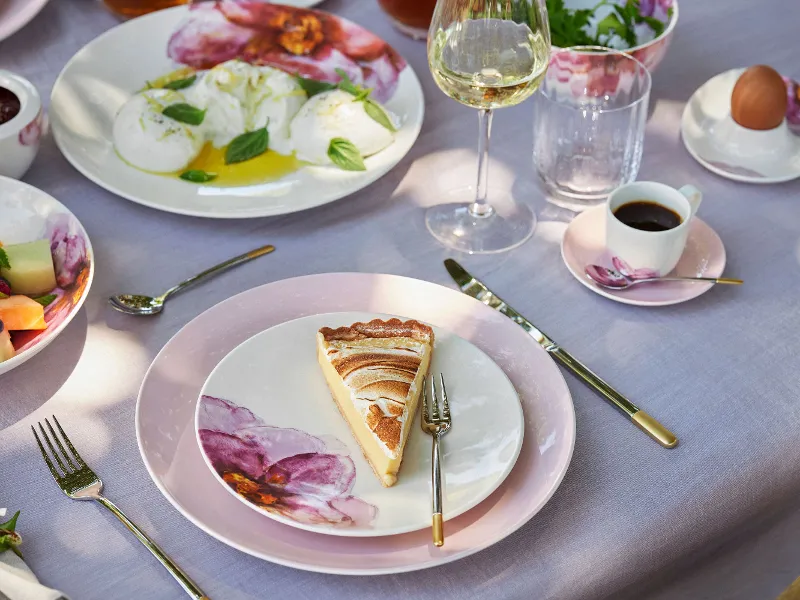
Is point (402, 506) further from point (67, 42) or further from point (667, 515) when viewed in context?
point (67, 42)

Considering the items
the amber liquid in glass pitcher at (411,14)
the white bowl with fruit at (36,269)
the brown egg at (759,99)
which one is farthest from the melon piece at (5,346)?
the brown egg at (759,99)

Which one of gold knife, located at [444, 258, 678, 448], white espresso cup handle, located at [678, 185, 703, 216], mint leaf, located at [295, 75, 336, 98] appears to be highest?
white espresso cup handle, located at [678, 185, 703, 216]

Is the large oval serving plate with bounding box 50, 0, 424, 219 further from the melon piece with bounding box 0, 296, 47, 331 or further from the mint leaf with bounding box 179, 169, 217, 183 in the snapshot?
the melon piece with bounding box 0, 296, 47, 331

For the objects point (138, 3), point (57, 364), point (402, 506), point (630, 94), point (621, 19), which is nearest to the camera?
point (402, 506)

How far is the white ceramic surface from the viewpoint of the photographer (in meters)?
1.37

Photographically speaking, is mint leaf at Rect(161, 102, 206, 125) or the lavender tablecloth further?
mint leaf at Rect(161, 102, 206, 125)

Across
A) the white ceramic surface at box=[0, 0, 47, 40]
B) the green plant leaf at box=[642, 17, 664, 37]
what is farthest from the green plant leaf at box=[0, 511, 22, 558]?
the green plant leaf at box=[642, 17, 664, 37]

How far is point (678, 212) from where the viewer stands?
3.26 ft

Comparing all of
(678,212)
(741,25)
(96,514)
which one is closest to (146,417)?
(96,514)

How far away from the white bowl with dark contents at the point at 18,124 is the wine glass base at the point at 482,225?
1.56 ft

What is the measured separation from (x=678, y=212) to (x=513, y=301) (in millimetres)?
198

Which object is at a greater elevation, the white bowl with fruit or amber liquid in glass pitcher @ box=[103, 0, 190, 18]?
amber liquid in glass pitcher @ box=[103, 0, 190, 18]

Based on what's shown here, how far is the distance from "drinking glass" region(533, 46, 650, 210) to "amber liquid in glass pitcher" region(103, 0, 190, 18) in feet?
2.03

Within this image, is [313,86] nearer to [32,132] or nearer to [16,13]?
[32,132]
